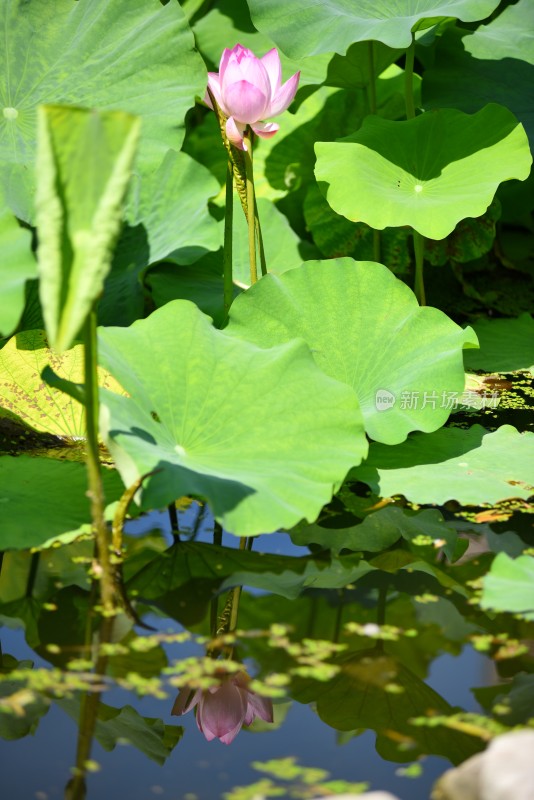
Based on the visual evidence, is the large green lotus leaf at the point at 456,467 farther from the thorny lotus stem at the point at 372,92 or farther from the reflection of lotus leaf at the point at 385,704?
the thorny lotus stem at the point at 372,92

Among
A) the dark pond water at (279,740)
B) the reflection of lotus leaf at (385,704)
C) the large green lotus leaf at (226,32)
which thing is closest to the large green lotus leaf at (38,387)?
the dark pond water at (279,740)

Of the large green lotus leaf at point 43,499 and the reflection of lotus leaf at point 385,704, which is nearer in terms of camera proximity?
the reflection of lotus leaf at point 385,704

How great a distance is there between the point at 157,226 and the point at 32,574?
121cm

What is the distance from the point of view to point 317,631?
1.50m

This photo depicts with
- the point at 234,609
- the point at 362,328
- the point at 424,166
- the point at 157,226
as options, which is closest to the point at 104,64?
the point at 157,226

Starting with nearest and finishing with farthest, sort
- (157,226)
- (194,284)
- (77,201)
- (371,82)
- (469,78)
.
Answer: (77,201), (157,226), (194,284), (371,82), (469,78)

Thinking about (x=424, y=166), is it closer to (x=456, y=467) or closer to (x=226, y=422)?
(x=456, y=467)

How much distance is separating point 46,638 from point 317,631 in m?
0.43

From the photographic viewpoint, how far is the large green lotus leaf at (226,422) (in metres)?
1.56

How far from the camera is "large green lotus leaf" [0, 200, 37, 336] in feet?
5.05

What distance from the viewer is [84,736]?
1271mm

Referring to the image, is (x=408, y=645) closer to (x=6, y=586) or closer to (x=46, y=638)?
(x=46, y=638)

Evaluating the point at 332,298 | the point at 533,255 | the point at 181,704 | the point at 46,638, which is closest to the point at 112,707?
the point at 181,704

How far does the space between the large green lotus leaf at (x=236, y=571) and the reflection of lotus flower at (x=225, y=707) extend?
253mm
